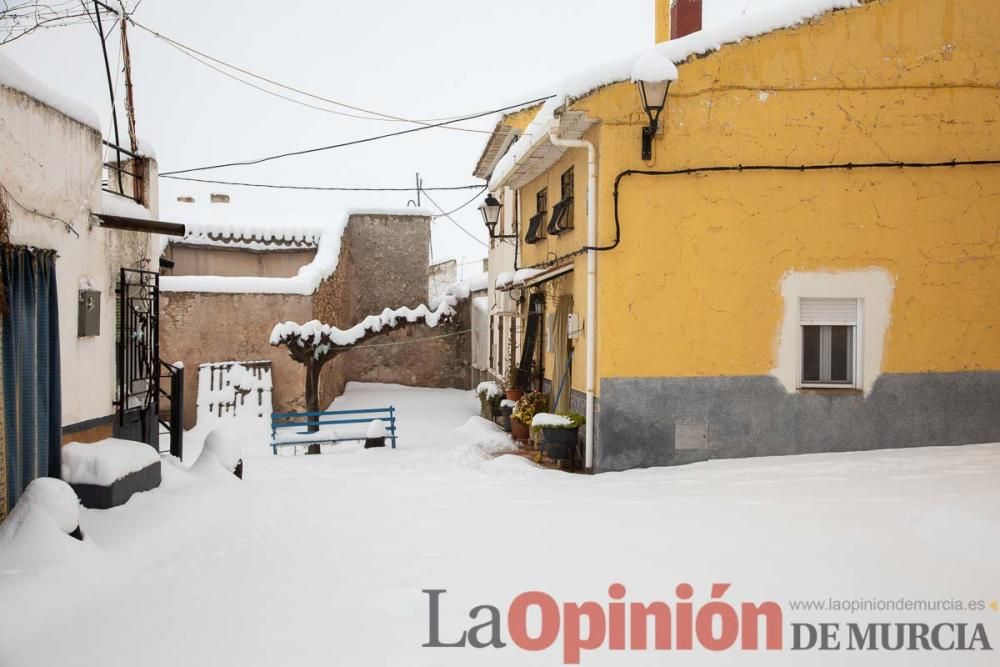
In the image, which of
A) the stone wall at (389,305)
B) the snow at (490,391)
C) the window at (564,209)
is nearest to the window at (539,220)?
the window at (564,209)

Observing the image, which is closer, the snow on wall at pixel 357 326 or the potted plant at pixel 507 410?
the potted plant at pixel 507 410

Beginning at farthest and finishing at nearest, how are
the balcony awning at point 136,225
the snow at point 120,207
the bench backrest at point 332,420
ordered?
the bench backrest at point 332,420 < the snow at point 120,207 < the balcony awning at point 136,225

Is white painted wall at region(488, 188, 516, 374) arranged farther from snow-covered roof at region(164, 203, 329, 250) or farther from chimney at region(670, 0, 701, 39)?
snow-covered roof at region(164, 203, 329, 250)

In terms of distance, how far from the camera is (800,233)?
10.1m

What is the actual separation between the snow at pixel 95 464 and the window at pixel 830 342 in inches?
314

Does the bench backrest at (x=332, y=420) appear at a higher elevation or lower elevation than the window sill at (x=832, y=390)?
lower

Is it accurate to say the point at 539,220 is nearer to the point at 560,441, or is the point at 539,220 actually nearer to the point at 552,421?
the point at 552,421

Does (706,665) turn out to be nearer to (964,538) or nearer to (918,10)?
(964,538)

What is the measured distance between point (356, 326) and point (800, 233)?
12.5m

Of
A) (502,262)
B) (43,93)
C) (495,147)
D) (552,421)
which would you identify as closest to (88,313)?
(43,93)

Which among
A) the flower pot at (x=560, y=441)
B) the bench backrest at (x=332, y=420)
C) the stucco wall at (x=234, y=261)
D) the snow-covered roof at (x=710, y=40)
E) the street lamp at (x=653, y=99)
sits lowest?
the bench backrest at (x=332, y=420)

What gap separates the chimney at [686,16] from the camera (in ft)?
40.1

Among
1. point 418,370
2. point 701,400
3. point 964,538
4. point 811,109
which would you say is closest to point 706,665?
point 964,538

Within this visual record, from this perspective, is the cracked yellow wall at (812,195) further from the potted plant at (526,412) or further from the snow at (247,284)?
the snow at (247,284)
